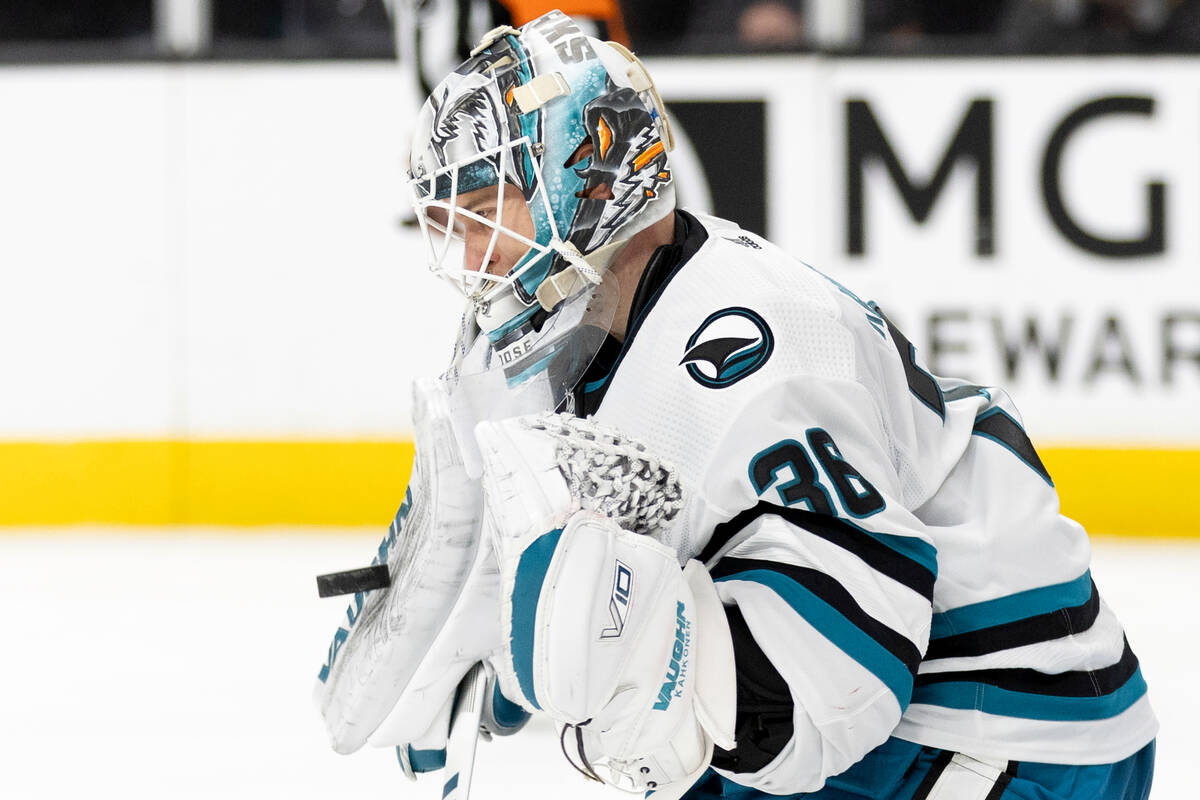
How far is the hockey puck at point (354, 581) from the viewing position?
4.50 feet

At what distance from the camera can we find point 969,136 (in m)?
4.46

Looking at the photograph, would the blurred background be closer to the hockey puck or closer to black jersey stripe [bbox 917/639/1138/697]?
the hockey puck

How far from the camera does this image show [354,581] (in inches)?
55.1

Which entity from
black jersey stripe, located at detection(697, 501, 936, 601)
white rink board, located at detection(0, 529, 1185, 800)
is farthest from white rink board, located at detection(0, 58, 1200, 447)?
black jersey stripe, located at detection(697, 501, 936, 601)

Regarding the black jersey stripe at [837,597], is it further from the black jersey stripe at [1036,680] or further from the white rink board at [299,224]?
the white rink board at [299,224]

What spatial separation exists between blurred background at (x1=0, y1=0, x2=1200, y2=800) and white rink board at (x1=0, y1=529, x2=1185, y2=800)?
6 cm

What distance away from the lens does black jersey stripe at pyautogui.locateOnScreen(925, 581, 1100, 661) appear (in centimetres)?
125

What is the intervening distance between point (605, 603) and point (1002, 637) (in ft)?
1.26

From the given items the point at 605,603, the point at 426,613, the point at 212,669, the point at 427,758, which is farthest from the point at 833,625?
the point at 212,669

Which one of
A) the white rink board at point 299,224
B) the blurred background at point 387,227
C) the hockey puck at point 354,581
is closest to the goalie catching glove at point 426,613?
the hockey puck at point 354,581

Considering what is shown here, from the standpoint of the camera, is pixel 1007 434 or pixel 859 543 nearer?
pixel 859 543

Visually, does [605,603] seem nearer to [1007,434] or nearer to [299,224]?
[1007,434]

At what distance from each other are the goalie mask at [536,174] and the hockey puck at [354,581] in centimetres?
25

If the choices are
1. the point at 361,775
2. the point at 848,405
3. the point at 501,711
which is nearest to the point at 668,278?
the point at 848,405
